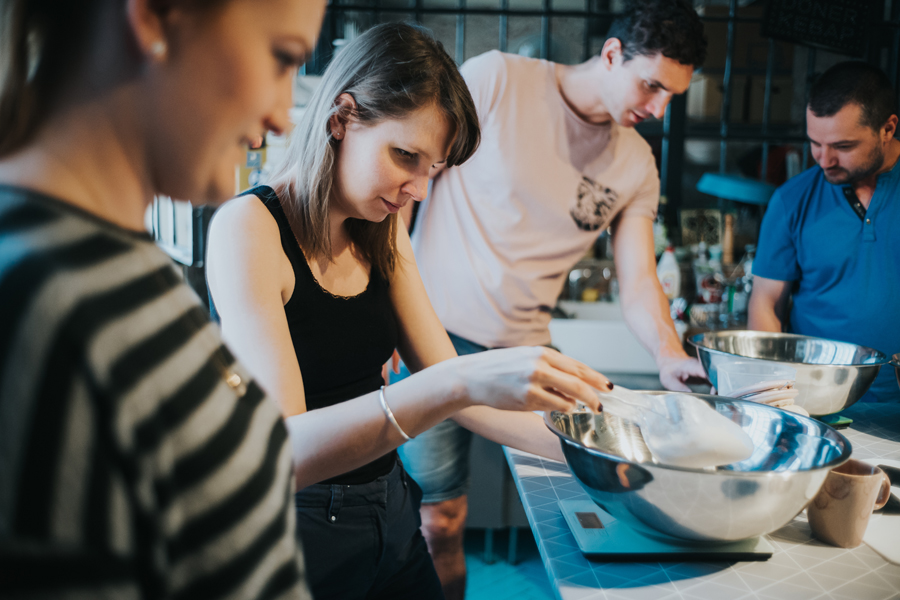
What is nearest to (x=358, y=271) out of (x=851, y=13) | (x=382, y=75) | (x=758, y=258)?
(x=382, y=75)

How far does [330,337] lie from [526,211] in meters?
0.90

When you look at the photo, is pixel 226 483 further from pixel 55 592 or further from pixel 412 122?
pixel 412 122

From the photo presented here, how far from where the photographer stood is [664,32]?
64.6 inches

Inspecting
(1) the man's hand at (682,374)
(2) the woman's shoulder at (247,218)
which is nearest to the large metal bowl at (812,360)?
(1) the man's hand at (682,374)

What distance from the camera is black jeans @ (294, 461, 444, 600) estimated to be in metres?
1.01

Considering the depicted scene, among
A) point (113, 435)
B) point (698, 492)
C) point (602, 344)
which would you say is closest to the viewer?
point (113, 435)

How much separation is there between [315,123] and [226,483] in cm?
82

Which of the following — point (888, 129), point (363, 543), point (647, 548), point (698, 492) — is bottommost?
point (363, 543)

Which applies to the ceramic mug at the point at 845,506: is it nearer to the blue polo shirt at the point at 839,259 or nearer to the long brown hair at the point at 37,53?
the long brown hair at the point at 37,53

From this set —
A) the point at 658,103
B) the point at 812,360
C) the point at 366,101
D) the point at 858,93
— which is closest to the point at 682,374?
the point at 812,360

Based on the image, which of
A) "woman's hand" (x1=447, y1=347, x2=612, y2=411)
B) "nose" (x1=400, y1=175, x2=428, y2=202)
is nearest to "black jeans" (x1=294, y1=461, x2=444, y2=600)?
"woman's hand" (x1=447, y1=347, x2=612, y2=411)

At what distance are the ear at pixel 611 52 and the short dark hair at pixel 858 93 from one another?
2.39ft

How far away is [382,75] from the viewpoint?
1042 mm

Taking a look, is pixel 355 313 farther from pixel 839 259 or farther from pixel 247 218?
pixel 839 259
